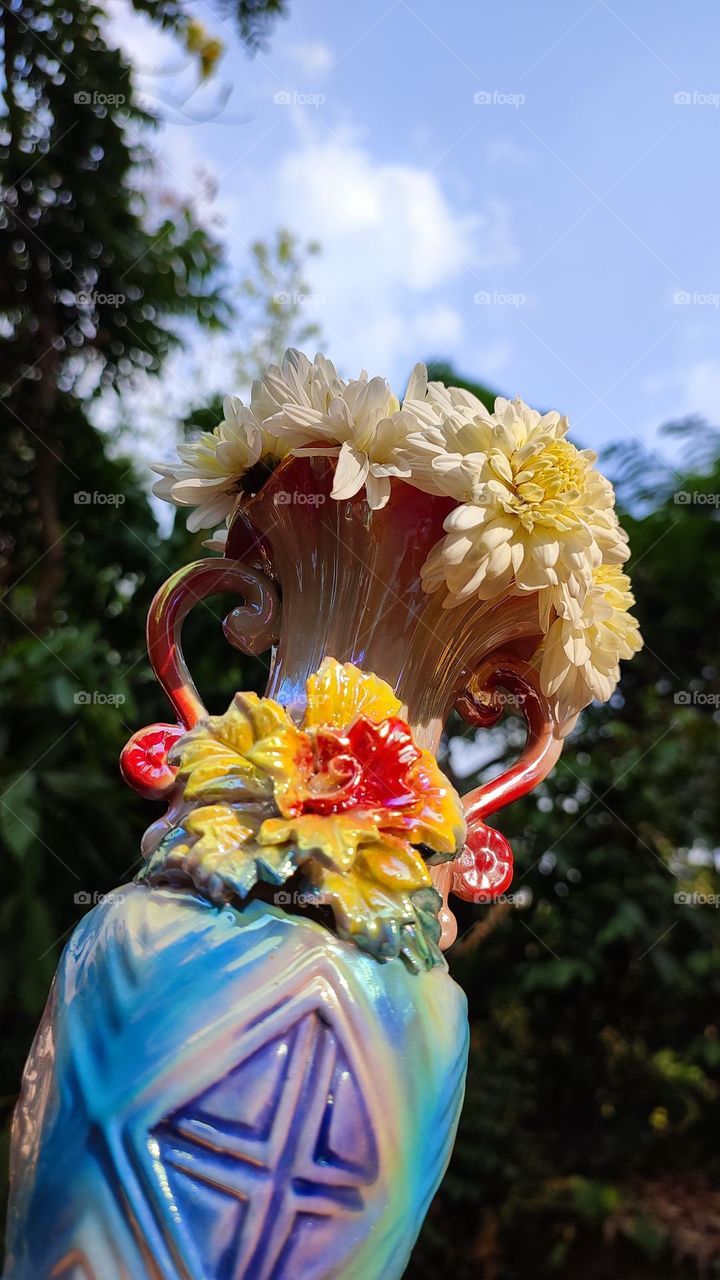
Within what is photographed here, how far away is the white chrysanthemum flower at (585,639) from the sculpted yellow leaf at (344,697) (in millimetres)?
168

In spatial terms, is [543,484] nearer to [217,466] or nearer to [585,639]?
[585,639]

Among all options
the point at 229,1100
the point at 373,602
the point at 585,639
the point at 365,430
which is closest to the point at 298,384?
the point at 365,430

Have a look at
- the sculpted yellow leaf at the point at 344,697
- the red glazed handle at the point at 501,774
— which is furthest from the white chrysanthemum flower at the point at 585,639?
the sculpted yellow leaf at the point at 344,697

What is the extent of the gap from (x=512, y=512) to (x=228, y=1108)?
0.51 metres

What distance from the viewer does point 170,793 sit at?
930 millimetres

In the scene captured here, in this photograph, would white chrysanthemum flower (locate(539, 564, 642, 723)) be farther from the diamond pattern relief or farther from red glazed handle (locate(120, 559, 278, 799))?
the diamond pattern relief

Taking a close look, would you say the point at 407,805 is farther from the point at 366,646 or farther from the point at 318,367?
the point at 318,367

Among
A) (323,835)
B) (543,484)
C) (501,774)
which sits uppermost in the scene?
(543,484)

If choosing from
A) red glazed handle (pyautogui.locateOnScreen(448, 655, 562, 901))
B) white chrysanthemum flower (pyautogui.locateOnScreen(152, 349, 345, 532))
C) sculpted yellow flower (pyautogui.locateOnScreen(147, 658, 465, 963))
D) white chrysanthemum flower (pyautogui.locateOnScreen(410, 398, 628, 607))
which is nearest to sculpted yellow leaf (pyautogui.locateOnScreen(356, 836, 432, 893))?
sculpted yellow flower (pyautogui.locateOnScreen(147, 658, 465, 963))

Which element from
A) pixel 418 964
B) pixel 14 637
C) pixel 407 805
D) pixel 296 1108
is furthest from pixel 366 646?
pixel 14 637

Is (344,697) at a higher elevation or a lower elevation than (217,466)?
lower

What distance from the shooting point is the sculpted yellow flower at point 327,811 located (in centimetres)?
75

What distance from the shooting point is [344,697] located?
0.83 m

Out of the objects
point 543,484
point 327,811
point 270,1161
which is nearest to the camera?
point 270,1161
